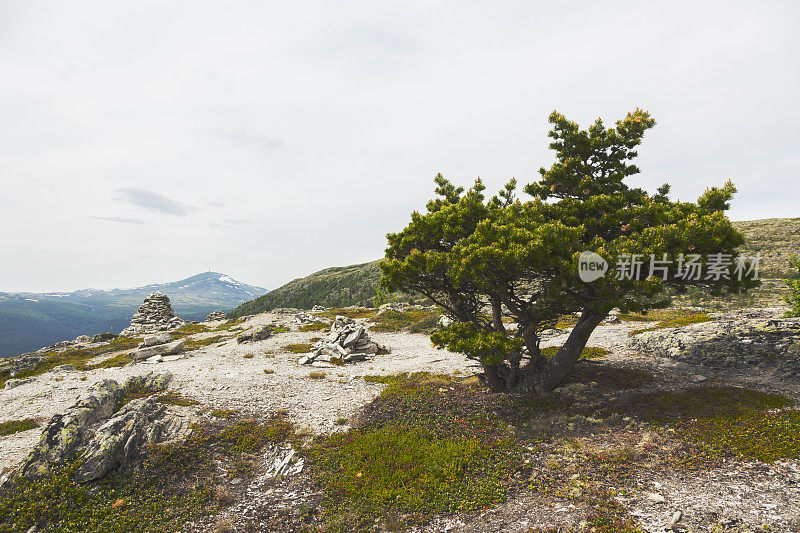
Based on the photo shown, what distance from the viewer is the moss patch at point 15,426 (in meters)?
18.5

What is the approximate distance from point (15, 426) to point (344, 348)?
23789 mm

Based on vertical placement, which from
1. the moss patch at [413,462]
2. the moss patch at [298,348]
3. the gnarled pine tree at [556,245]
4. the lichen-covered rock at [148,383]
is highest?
the gnarled pine tree at [556,245]

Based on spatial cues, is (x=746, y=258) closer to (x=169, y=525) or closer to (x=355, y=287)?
(x=169, y=525)

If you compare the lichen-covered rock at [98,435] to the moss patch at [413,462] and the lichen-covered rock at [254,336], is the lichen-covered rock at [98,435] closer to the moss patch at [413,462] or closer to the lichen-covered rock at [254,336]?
the moss patch at [413,462]

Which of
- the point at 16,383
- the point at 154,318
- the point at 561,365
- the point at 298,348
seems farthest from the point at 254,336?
the point at 154,318

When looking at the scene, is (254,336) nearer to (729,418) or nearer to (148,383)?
(148,383)

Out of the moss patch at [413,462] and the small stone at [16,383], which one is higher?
the small stone at [16,383]

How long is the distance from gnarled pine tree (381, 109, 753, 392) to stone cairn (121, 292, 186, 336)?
85.2m

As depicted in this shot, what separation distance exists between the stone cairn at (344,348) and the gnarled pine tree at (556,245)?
17.8m

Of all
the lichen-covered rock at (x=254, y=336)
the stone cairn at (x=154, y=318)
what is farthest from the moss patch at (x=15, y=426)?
the stone cairn at (x=154, y=318)

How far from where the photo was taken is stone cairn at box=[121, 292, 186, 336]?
78.9 meters

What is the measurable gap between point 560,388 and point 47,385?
44.0 m

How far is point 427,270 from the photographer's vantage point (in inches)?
655

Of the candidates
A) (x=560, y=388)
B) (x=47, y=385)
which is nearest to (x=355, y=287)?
(x=47, y=385)
